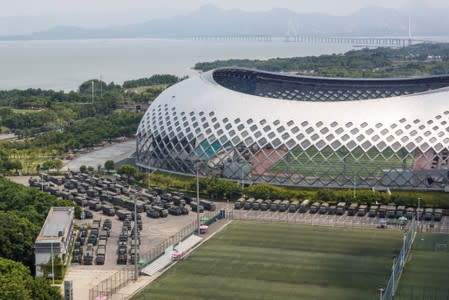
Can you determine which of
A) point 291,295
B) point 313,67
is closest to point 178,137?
point 291,295

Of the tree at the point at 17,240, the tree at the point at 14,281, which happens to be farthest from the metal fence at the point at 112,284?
the tree at the point at 17,240

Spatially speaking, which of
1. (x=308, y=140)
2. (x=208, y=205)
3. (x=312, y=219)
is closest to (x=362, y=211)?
(x=312, y=219)

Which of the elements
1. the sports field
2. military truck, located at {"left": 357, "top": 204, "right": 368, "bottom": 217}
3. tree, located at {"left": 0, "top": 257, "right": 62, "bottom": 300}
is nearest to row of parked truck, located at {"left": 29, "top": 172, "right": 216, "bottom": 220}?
the sports field

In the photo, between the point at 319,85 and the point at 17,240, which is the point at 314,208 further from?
the point at 319,85

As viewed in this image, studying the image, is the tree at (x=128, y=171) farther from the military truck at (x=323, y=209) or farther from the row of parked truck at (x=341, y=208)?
the military truck at (x=323, y=209)

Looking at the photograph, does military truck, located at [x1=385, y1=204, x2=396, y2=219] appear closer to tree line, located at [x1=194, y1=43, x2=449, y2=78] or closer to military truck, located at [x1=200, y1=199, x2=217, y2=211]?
military truck, located at [x1=200, y1=199, x2=217, y2=211]

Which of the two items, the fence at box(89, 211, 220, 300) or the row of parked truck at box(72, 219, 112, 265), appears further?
the row of parked truck at box(72, 219, 112, 265)
